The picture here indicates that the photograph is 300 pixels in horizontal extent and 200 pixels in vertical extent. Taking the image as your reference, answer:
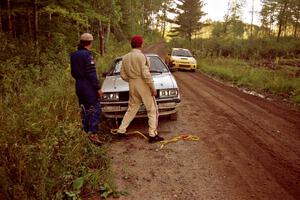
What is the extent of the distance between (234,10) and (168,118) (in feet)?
217

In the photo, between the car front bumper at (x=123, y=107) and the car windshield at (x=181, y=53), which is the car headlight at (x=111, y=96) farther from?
the car windshield at (x=181, y=53)

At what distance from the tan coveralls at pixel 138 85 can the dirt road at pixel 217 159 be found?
60 cm

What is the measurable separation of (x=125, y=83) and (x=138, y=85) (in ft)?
4.06

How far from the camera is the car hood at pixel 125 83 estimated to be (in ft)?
24.9

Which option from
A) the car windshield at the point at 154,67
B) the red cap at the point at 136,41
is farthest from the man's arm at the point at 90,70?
the car windshield at the point at 154,67

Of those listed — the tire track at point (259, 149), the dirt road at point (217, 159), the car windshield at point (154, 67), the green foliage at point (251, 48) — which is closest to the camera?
the dirt road at point (217, 159)

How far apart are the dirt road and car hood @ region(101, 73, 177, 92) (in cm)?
107

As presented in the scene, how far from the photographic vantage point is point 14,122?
15.0 ft

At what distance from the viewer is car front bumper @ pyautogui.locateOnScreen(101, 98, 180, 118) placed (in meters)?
7.45

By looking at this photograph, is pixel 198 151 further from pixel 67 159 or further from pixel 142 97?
pixel 67 159

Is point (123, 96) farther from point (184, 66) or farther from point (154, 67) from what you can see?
point (184, 66)

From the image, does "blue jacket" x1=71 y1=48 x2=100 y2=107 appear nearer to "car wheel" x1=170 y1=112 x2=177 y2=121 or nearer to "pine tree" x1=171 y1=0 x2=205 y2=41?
"car wheel" x1=170 y1=112 x2=177 y2=121

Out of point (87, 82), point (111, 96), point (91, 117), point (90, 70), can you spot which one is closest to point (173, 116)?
point (111, 96)

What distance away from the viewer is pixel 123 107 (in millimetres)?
7465
